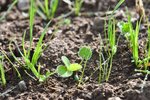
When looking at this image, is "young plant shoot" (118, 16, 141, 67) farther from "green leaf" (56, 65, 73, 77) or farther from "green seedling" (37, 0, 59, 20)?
"green seedling" (37, 0, 59, 20)

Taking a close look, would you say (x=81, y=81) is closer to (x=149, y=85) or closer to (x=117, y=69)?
(x=117, y=69)

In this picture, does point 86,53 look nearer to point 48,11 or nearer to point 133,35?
point 133,35

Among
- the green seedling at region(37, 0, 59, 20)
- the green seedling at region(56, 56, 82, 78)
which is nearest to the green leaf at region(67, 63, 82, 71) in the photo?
the green seedling at region(56, 56, 82, 78)

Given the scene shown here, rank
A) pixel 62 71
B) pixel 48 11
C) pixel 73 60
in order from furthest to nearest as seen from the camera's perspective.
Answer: pixel 48 11
pixel 73 60
pixel 62 71

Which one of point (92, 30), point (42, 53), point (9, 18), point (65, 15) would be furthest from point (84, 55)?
point (9, 18)

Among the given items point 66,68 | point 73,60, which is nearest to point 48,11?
point 73,60

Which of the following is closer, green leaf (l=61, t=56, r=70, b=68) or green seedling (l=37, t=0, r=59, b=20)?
green leaf (l=61, t=56, r=70, b=68)

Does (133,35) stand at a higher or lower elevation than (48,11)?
lower
